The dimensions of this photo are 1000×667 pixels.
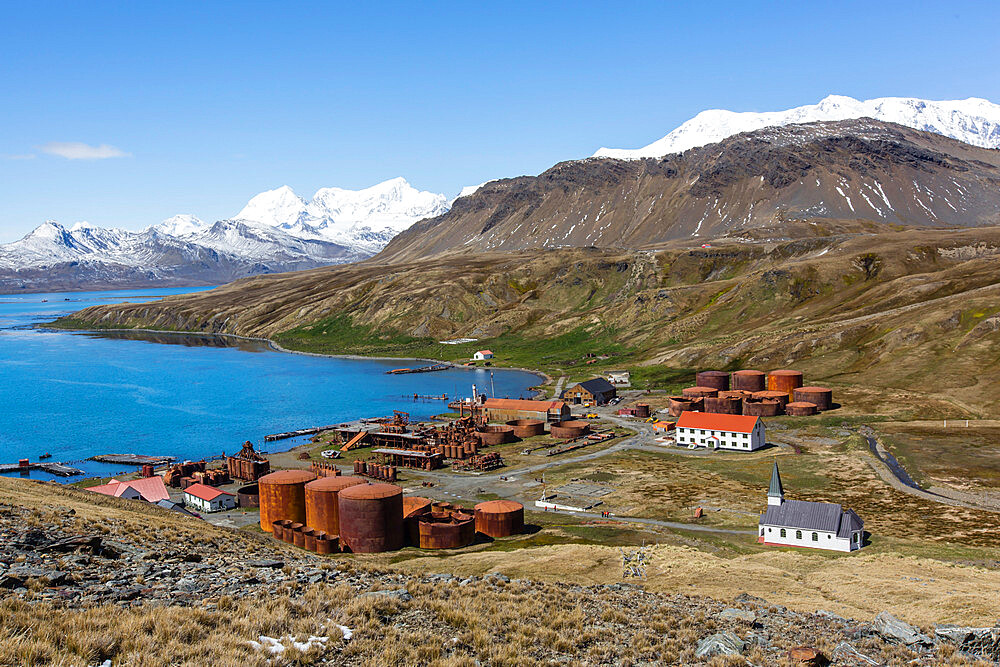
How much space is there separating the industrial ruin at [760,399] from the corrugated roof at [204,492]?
215 ft

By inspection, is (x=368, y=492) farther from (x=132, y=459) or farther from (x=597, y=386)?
(x=597, y=386)

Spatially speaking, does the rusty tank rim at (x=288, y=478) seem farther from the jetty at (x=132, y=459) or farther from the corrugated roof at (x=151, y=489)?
the jetty at (x=132, y=459)

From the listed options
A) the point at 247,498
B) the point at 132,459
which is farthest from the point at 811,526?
the point at 132,459

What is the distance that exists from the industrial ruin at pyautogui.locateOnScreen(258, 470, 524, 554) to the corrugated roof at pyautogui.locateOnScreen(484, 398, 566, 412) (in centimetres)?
4948

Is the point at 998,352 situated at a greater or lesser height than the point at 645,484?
greater

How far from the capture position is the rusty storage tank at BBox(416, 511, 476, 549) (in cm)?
5925

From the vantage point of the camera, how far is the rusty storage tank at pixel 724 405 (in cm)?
11250

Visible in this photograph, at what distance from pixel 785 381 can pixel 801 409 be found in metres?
12.3

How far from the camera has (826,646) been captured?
82.4 ft

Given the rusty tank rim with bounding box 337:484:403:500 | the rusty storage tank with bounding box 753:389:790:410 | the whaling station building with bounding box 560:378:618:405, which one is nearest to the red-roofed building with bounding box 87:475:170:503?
the rusty tank rim with bounding box 337:484:403:500

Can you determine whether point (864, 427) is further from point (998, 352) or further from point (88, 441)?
point (88, 441)

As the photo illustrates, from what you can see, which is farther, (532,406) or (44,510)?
(532,406)

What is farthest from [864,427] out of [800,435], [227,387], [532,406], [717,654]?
[227,387]

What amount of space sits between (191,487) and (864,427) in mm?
79578
